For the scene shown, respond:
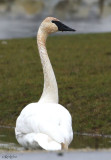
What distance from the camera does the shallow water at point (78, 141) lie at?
7.18 metres

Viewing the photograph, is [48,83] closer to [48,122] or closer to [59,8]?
[48,122]

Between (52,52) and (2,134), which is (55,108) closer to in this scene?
(2,134)

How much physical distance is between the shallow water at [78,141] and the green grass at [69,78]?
409mm

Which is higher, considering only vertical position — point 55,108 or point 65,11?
point 65,11

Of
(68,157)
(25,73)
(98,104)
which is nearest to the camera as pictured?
(68,157)

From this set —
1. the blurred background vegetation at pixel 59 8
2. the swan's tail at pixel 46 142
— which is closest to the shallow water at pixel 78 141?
the swan's tail at pixel 46 142

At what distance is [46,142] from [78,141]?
2.23 meters

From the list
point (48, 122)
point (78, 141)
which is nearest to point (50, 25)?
point (78, 141)

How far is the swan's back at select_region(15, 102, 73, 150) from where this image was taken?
5.78m

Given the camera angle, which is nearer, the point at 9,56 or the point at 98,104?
the point at 98,104

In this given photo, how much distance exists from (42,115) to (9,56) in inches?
359

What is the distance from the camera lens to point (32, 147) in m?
5.99

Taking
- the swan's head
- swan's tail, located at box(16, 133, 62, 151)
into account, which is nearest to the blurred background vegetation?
the swan's head

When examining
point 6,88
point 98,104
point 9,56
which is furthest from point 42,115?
point 9,56
